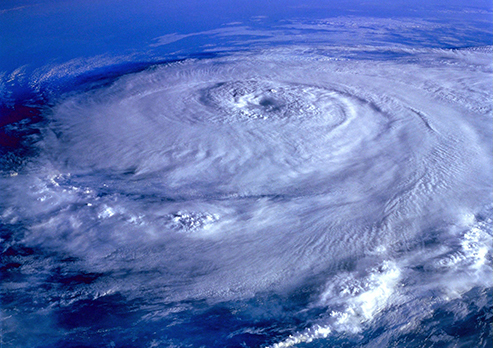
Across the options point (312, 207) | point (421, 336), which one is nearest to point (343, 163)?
point (312, 207)

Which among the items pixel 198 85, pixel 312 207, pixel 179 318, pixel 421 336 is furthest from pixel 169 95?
pixel 421 336

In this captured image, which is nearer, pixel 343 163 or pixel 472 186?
pixel 472 186

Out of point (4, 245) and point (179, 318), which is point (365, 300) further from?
point (4, 245)

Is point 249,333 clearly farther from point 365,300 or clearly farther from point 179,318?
point 365,300

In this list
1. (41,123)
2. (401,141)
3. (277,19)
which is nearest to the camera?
(401,141)

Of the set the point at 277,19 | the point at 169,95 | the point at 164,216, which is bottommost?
the point at 164,216

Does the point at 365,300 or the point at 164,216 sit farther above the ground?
the point at 164,216

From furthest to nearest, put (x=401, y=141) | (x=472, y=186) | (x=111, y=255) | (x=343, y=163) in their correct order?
(x=401, y=141)
(x=343, y=163)
(x=472, y=186)
(x=111, y=255)
